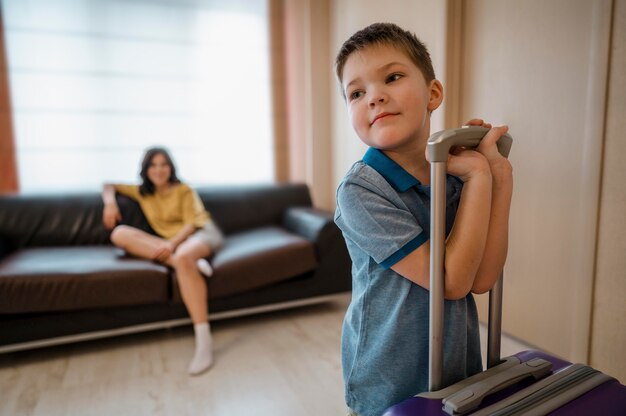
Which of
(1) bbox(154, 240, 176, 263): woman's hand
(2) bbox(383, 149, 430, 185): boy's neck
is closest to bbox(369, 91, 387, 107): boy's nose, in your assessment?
(2) bbox(383, 149, 430, 185): boy's neck

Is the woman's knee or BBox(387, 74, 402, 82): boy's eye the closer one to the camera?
BBox(387, 74, 402, 82): boy's eye

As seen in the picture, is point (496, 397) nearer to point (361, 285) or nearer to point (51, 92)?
point (361, 285)

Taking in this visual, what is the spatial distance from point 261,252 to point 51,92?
2196 millimetres

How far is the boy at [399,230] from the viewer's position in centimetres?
71

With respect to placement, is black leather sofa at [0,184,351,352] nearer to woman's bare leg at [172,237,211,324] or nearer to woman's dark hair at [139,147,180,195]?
woman's bare leg at [172,237,211,324]

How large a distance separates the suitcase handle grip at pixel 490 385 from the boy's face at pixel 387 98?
423 millimetres

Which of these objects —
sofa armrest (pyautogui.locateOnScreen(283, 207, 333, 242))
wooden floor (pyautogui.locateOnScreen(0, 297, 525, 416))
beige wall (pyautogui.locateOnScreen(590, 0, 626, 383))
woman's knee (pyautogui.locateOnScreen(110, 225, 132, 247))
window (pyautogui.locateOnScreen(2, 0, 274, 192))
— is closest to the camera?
beige wall (pyautogui.locateOnScreen(590, 0, 626, 383))

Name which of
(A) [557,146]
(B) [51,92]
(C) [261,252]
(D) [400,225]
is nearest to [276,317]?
(C) [261,252]

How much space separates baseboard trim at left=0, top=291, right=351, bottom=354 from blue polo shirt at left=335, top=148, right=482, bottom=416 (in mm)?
1616

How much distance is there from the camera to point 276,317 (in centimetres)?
249

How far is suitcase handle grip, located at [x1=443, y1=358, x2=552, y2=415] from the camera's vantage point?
0.62 meters

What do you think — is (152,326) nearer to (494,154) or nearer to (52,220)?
(52,220)

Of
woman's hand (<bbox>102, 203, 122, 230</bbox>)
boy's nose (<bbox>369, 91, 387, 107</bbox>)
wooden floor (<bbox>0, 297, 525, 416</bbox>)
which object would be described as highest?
boy's nose (<bbox>369, 91, 387, 107</bbox>)

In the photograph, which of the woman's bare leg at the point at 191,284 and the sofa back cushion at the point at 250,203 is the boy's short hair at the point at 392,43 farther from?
the sofa back cushion at the point at 250,203
